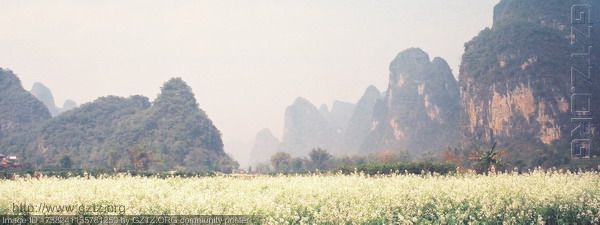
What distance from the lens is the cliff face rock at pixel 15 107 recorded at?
15925 centimetres

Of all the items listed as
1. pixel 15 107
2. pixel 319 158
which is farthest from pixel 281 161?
pixel 15 107

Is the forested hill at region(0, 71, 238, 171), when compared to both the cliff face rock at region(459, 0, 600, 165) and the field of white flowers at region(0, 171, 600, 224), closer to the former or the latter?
the cliff face rock at region(459, 0, 600, 165)

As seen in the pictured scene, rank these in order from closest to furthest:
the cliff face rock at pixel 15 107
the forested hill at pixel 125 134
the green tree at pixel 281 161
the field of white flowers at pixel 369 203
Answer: the field of white flowers at pixel 369 203 < the green tree at pixel 281 161 < the forested hill at pixel 125 134 < the cliff face rock at pixel 15 107

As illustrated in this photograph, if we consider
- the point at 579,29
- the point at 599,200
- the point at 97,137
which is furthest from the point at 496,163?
the point at 97,137

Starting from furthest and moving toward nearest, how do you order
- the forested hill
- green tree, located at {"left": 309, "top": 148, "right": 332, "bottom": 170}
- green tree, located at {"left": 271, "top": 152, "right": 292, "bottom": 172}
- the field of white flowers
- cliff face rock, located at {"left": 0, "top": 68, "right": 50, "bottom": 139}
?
1. cliff face rock, located at {"left": 0, "top": 68, "right": 50, "bottom": 139}
2. the forested hill
3. green tree, located at {"left": 271, "top": 152, "right": 292, "bottom": 172}
4. green tree, located at {"left": 309, "top": 148, "right": 332, "bottom": 170}
5. the field of white flowers

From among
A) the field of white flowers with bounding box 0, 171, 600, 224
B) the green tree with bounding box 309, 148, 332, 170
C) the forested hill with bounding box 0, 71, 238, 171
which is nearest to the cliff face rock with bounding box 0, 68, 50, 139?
the forested hill with bounding box 0, 71, 238, 171

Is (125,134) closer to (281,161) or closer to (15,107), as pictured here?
(281,161)

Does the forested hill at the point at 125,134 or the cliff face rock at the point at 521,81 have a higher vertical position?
the cliff face rock at the point at 521,81

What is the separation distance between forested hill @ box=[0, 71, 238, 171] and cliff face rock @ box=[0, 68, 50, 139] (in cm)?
39

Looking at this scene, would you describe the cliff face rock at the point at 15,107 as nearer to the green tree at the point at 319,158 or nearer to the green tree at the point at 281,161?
the green tree at the point at 281,161

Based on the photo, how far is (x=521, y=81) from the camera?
13625 centimetres

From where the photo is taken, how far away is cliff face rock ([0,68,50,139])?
159250mm

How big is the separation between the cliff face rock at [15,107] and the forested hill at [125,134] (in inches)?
15.3

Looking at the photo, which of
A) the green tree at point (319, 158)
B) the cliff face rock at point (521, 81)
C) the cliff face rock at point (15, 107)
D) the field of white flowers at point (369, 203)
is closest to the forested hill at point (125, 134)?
the cliff face rock at point (15, 107)
